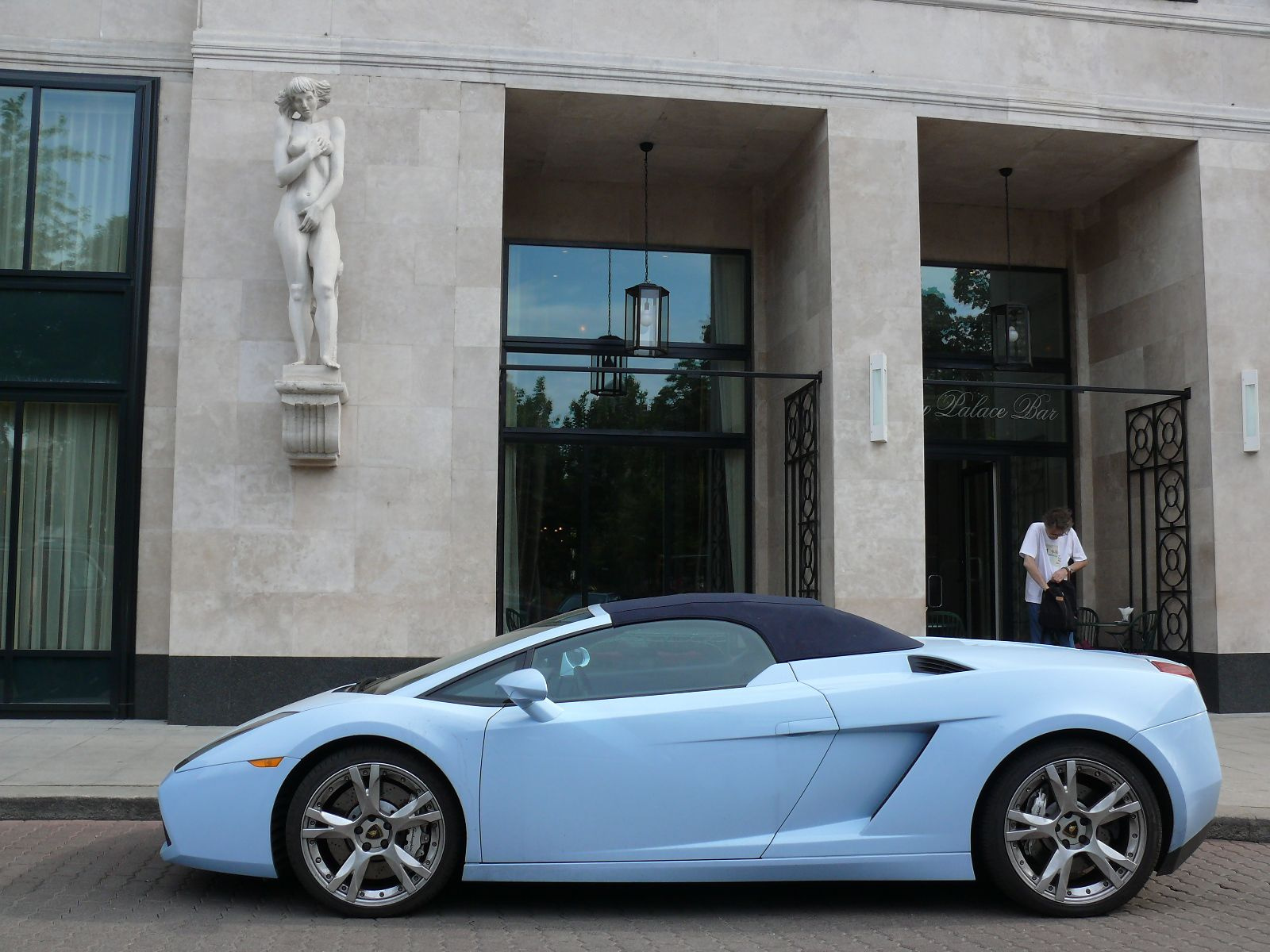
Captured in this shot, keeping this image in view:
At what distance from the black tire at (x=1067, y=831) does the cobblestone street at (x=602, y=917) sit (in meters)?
0.13

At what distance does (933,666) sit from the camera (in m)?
5.13

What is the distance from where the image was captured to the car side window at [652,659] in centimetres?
500

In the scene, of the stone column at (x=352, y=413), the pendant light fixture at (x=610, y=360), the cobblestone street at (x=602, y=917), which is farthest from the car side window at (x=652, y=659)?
the pendant light fixture at (x=610, y=360)

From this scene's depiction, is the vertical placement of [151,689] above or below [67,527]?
below

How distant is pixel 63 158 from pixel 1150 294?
1058 centimetres

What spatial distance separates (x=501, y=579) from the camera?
12.2 metres

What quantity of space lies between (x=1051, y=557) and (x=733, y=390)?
12.6 ft

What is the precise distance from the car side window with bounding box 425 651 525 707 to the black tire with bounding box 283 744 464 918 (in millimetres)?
299

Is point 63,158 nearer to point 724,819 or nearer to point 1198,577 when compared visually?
point 724,819

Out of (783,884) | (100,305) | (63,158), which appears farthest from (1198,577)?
(63,158)

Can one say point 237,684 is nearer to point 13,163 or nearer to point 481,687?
point 13,163

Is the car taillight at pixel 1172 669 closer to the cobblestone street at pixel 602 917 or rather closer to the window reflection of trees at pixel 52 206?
the cobblestone street at pixel 602 917

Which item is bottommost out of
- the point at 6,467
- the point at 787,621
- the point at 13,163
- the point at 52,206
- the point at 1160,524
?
the point at 787,621

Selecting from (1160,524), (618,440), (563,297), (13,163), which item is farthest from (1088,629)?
(13,163)
